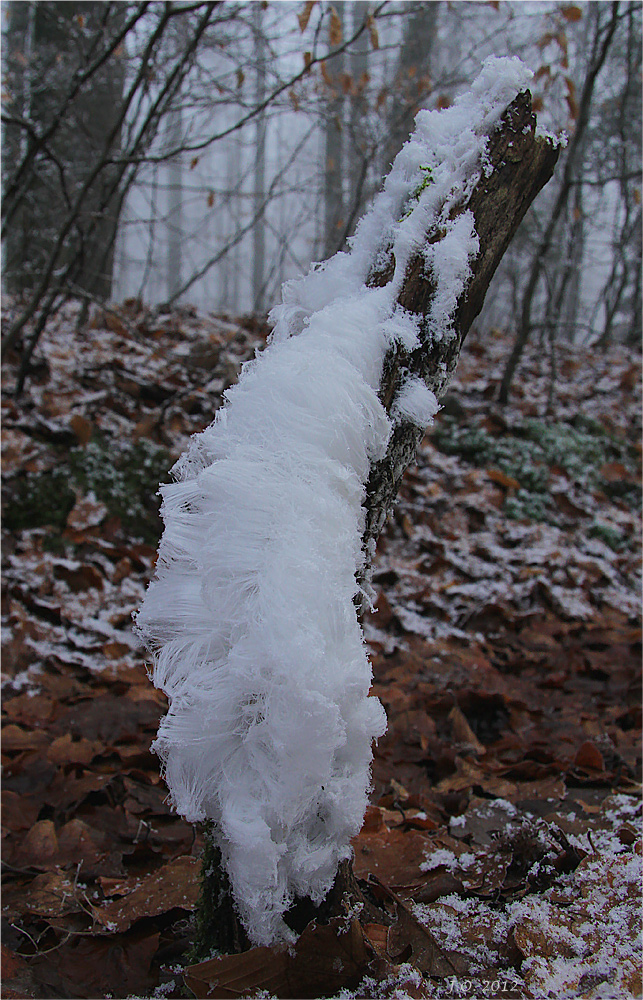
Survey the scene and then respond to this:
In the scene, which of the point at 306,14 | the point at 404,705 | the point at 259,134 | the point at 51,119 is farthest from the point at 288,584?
the point at 259,134

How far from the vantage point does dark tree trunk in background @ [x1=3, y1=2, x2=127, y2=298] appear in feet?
16.0

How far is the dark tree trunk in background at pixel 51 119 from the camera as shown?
4879 mm

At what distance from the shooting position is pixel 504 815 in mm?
1440

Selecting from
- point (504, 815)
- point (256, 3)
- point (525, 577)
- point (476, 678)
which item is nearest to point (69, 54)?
point (256, 3)

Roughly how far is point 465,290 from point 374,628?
2.22 m

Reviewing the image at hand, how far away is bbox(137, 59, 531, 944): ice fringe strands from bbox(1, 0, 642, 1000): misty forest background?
177 millimetres

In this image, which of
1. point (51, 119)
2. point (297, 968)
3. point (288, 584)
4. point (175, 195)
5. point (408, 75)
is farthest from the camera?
point (175, 195)

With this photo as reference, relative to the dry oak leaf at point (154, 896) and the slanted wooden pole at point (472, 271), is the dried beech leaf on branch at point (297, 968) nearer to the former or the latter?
the dry oak leaf at point (154, 896)

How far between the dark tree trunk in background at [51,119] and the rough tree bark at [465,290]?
4.34 meters

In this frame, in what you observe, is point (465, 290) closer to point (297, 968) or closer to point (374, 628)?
point (297, 968)

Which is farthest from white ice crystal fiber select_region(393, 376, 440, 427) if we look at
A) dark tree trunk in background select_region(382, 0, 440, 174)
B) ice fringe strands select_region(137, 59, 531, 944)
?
dark tree trunk in background select_region(382, 0, 440, 174)

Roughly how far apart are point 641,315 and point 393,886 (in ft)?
26.7

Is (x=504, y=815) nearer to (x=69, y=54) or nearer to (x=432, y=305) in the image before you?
(x=432, y=305)

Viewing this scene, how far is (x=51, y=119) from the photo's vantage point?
16.2 ft
